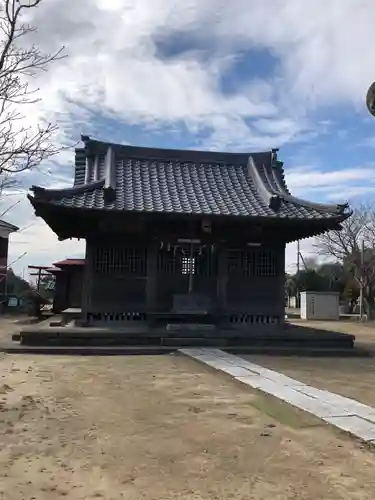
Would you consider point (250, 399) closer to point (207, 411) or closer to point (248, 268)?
point (207, 411)

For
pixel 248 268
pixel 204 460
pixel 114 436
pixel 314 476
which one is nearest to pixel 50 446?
pixel 114 436

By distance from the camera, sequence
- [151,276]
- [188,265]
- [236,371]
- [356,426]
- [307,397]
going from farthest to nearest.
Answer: [188,265], [151,276], [236,371], [307,397], [356,426]

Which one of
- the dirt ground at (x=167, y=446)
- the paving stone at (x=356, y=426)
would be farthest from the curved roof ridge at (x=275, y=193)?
the paving stone at (x=356, y=426)

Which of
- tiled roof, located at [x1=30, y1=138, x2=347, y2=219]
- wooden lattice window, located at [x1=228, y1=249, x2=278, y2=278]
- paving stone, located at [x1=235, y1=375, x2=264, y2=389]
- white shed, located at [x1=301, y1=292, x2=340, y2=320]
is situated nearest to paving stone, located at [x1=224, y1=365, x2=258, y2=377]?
paving stone, located at [x1=235, y1=375, x2=264, y2=389]

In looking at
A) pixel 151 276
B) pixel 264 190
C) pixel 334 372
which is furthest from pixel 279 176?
→ pixel 334 372

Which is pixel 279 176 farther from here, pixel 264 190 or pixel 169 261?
pixel 169 261

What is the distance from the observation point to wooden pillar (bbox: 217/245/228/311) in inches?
530

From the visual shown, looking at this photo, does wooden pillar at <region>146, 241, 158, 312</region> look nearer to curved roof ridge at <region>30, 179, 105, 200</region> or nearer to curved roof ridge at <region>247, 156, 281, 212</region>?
curved roof ridge at <region>30, 179, 105, 200</region>

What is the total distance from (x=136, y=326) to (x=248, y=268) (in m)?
3.21

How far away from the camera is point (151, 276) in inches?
522

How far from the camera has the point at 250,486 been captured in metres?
3.67

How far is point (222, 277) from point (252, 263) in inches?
35.1

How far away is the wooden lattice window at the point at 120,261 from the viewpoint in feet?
43.5

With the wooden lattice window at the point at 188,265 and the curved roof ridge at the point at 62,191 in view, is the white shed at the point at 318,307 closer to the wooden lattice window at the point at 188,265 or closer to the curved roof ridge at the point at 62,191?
the wooden lattice window at the point at 188,265
